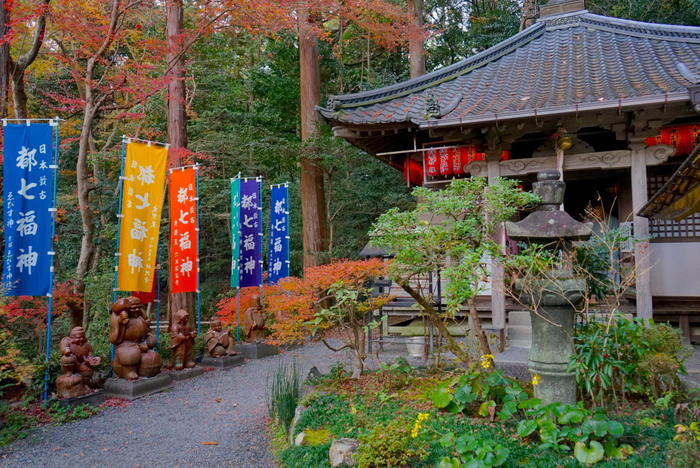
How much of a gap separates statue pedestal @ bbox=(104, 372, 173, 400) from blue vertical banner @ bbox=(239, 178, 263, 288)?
3.32 metres

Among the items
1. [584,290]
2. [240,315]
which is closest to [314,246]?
[240,315]

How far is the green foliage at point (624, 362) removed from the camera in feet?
14.5

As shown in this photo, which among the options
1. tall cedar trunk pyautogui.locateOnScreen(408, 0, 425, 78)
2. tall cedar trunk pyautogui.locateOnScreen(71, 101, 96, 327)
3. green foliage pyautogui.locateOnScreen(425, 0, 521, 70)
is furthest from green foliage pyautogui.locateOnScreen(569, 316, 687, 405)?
green foliage pyautogui.locateOnScreen(425, 0, 521, 70)

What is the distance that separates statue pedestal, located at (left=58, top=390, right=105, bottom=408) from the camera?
6.27 meters

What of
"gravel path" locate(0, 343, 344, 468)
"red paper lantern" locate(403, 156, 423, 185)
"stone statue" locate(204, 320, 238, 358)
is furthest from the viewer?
"red paper lantern" locate(403, 156, 423, 185)

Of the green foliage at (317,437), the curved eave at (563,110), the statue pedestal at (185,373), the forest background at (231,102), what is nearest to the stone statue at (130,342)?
the statue pedestal at (185,373)

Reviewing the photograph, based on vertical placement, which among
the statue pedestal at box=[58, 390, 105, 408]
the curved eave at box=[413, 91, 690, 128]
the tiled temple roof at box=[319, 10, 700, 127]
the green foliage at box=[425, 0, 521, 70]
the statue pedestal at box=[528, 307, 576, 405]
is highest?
the green foliage at box=[425, 0, 521, 70]

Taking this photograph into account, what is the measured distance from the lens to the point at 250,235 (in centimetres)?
1043

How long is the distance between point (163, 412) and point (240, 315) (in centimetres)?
490

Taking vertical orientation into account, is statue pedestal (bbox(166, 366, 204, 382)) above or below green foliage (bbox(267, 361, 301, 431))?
below

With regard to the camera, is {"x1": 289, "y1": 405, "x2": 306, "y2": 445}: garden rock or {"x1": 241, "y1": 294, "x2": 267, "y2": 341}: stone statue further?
{"x1": 241, "y1": 294, "x2": 267, "y2": 341}: stone statue

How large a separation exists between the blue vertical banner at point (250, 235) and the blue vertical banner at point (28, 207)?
4.14 m

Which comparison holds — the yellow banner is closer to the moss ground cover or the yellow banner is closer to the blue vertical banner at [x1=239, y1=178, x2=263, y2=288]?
the blue vertical banner at [x1=239, y1=178, x2=263, y2=288]

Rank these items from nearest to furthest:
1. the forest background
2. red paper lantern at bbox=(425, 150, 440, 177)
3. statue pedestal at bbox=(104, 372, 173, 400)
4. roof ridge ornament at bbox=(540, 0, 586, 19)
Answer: statue pedestal at bbox=(104, 372, 173, 400) < red paper lantern at bbox=(425, 150, 440, 177) < roof ridge ornament at bbox=(540, 0, 586, 19) < the forest background
